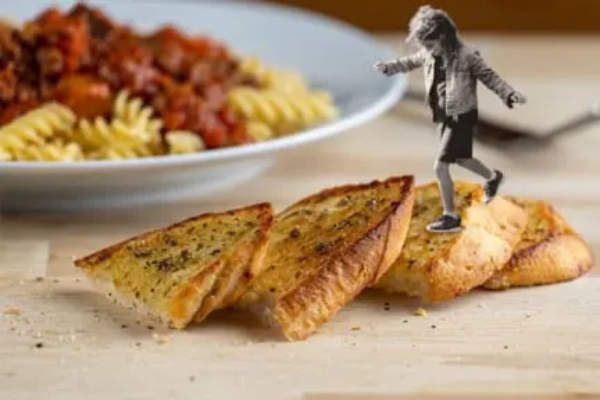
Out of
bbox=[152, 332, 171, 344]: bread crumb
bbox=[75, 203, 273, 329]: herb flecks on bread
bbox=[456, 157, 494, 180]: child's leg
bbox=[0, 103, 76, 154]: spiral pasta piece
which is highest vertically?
bbox=[456, 157, 494, 180]: child's leg

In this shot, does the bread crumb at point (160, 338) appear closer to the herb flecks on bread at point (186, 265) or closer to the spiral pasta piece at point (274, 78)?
the herb flecks on bread at point (186, 265)

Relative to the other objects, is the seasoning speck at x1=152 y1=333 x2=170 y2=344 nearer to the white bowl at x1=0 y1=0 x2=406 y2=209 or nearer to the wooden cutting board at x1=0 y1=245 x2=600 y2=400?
the wooden cutting board at x1=0 y1=245 x2=600 y2=400

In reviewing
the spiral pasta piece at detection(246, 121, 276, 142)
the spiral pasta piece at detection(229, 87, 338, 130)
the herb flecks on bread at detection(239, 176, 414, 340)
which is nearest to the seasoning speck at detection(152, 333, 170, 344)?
the herb flecks on bread at detection(239, 176, 414, 340)

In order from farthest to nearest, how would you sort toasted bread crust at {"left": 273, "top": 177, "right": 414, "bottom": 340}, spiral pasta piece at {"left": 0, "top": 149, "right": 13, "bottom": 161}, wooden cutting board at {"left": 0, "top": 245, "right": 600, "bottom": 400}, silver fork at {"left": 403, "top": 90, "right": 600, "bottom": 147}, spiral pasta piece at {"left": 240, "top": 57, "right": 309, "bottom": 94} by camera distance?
spiral pasta piece at {"left": 240, "top": 57, "right": 309, "bottom": 94}
silver fork at {"left": 403, "top": 90, "right": 600, "bottom": 147}
spiral pasta piece at {"left": 0, "top": 149, "right": 13, "bottom": 161}
toasted bread crust at {"left": 273, "top": 177, "right": 414, "bottom": 340}
wooden cutting board at {"left": 0, "top": 245, "right": 600, "bottom": 400}

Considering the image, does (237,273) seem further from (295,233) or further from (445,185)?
(445,185)

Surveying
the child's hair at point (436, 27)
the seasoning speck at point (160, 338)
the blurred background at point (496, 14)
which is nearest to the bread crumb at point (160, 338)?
the seasoning speck at point (160, 338)

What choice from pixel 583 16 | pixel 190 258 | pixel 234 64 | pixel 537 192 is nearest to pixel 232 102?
pixel 234 64
